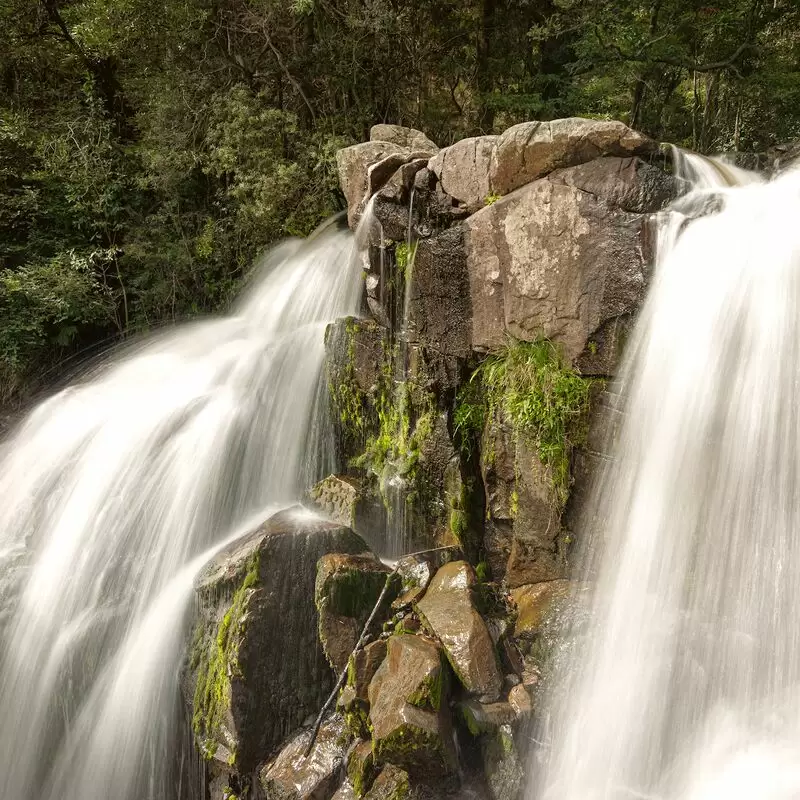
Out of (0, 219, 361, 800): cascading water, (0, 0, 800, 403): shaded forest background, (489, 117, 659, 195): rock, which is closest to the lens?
(489, 117, 659, 195): rock

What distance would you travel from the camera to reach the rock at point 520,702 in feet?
12.5

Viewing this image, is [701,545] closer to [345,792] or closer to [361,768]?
[361,768]

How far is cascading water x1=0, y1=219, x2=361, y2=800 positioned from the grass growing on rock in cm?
235

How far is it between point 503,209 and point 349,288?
10.4 feet

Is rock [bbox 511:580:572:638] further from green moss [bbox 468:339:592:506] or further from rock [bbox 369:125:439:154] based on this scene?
rock [bbox 369:125:439:154]

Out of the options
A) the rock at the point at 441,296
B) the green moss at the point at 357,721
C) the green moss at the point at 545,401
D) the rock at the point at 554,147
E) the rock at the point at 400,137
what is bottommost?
the green moss at the point at 357,721

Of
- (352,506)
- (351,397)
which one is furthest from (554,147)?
(352,506)

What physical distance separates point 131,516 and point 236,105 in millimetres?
7102

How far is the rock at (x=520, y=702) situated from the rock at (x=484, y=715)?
0.03m

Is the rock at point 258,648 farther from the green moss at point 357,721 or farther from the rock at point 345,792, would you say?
the rock at point 345,792

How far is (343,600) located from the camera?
A: 14.7 ft

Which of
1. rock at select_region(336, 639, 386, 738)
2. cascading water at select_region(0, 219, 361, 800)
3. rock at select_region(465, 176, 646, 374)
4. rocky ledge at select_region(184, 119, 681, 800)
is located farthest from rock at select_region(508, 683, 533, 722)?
cascading water at select_region(0, 219, 361, 800)

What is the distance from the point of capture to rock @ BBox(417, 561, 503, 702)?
3.92 m

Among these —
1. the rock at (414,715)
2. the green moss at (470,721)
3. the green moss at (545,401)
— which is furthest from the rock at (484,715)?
the green moss at (545,401)
